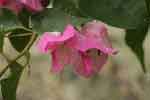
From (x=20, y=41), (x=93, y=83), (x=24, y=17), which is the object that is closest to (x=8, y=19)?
(x=24, y=17)

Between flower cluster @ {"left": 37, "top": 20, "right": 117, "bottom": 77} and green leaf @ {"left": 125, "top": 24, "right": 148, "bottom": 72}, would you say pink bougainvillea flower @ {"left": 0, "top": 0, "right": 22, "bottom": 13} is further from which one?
green leaf @ {"left": 125, "top": 24, "right": 148, "bottom": 72}

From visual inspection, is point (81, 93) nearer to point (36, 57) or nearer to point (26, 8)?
point (36, 57)

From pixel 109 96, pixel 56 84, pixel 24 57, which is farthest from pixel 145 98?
pixel 24 57

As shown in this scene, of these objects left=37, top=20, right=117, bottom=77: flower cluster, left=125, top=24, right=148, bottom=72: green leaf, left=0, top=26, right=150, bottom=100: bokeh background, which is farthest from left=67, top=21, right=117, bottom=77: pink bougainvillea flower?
left=0, top=26, right=150, bottom=100: bokeh background

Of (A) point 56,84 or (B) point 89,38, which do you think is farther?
(A) point 56,84

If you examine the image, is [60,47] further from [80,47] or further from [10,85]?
[10,85]

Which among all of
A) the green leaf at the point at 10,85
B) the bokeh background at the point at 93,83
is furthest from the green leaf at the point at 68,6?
the bokeh background at the point at 93,83

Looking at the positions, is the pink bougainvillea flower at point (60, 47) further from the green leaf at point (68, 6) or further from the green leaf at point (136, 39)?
the green leaf at point (136, 39)
